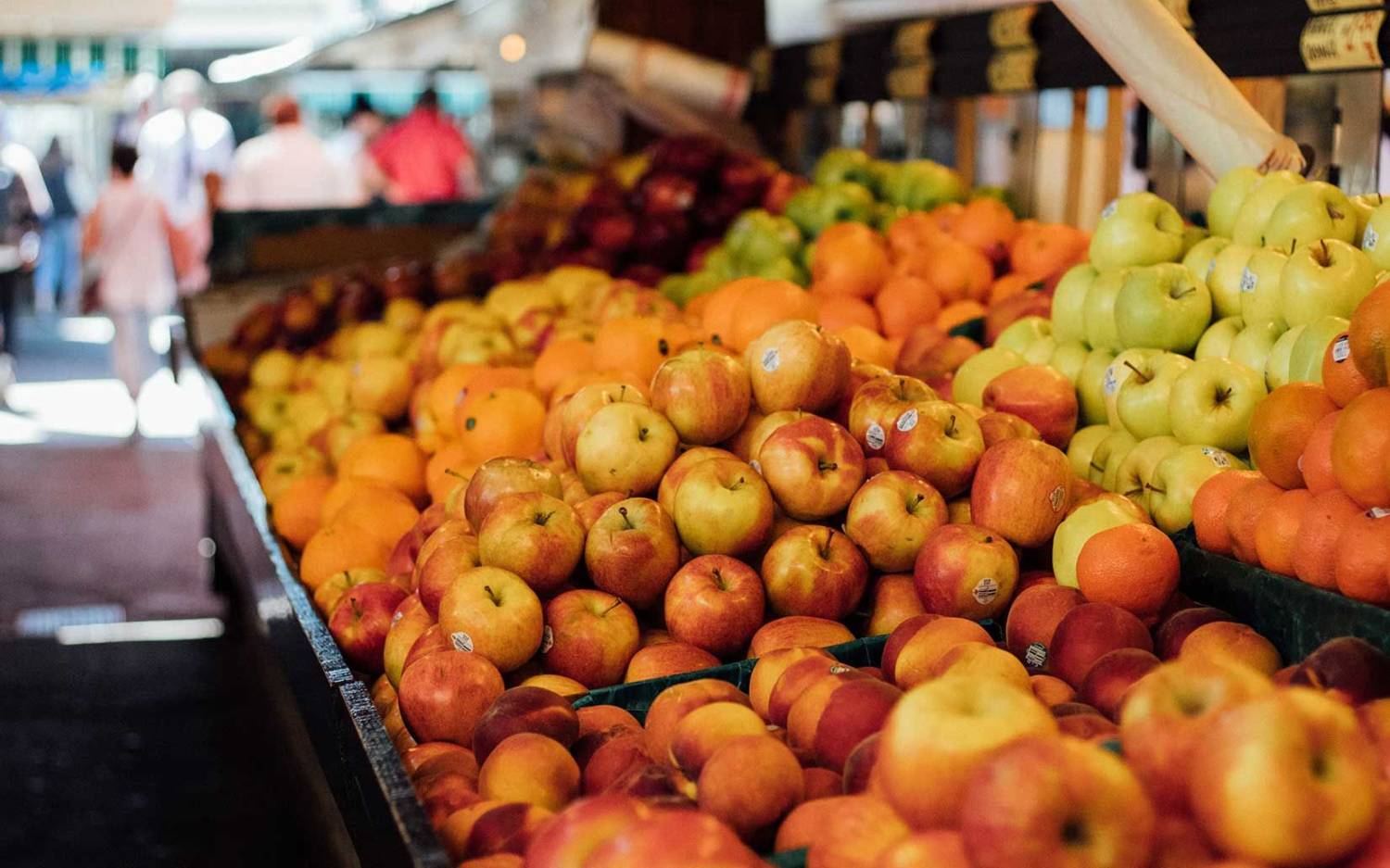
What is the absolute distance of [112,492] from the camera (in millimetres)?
7000

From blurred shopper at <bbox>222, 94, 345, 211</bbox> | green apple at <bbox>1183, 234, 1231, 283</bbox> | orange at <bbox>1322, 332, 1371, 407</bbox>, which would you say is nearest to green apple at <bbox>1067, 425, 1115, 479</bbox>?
green apple at <bbox>1183, 234, 1231, 283</bbox>

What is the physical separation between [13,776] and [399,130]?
7719 millimetres

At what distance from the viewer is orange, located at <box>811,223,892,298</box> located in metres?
3.48

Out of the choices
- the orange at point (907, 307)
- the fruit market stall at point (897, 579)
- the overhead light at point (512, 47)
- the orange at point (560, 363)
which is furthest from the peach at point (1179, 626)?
the overhead light at point (512, 47)

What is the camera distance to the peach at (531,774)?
4.72 feet

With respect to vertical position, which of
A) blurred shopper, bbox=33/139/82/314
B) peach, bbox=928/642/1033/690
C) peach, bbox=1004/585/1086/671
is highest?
peach, bbox=928/642/1033/690

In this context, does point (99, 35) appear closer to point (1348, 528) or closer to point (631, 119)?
point (631, 119)

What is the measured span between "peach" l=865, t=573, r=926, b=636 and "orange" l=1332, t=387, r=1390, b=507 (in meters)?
0.61

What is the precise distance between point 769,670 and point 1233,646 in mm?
580

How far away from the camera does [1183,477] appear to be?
2020 mm

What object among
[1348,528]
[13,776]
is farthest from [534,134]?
[1348,528]

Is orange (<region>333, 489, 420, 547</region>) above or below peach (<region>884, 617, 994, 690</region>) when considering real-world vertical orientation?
below

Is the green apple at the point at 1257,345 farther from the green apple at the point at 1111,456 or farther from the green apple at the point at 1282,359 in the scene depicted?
the green apple at the point at 1111,456

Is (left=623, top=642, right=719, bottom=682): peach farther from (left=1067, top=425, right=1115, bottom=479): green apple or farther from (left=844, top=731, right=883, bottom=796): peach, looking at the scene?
(left=1067, top=425, right=1115, bottom=479): green apple
